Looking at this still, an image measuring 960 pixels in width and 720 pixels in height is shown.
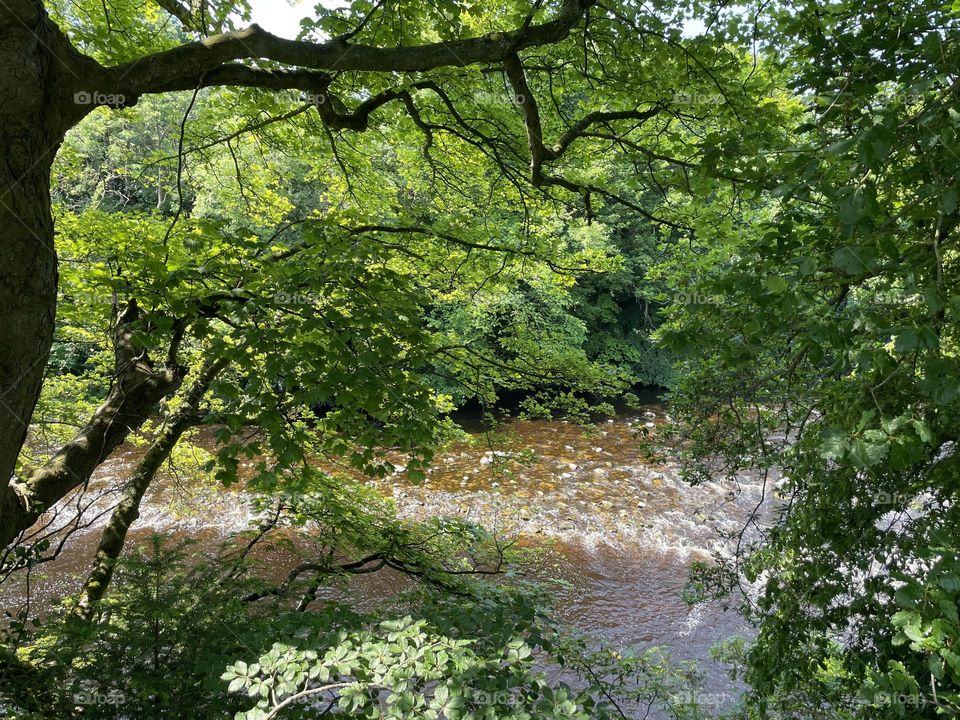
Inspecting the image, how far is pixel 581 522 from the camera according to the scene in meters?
10.3

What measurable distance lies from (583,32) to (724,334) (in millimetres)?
2759

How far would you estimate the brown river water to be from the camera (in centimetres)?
775

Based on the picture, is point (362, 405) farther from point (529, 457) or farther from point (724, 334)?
point (529, 457)

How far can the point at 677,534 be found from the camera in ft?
32.9

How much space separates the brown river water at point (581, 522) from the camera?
7750 mm
